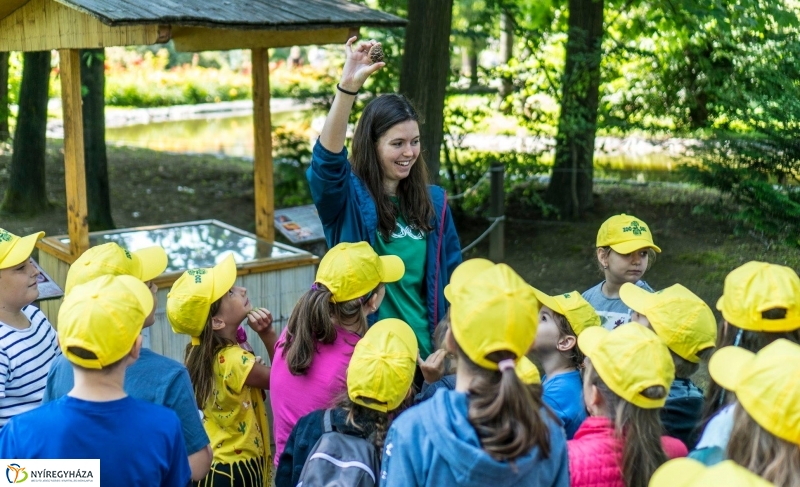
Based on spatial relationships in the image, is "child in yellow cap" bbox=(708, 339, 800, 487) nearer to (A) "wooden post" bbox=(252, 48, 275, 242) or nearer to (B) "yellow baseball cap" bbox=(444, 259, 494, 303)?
(B) "yellow baseball cap" bbox=(444, 259, 494, 303)

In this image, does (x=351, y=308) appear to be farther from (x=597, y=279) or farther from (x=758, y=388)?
(x=597, y=279)

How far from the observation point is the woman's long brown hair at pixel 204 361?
329cm

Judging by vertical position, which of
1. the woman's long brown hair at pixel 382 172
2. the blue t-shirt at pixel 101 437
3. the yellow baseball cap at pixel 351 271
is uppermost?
the woman's long brown hair at pixel 382 172

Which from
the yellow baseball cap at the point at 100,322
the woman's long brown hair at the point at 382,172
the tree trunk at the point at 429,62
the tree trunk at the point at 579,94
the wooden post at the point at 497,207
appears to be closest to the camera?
the yellow baseball cap at the point at 100,322

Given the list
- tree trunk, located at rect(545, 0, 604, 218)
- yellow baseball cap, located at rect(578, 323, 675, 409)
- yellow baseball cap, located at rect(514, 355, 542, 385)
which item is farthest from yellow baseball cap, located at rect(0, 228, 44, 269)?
tree trunk, located at rect(545, 0, 604, 218)

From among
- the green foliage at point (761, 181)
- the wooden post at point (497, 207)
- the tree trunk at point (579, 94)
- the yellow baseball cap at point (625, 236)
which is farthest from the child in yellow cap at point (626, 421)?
the tree trunk at point (579, 94)

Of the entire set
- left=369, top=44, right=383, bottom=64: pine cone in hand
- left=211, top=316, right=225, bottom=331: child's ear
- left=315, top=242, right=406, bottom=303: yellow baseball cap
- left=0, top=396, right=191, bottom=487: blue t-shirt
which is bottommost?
→ left=0, top=396, right=191, bottom=487: blue t-shirt

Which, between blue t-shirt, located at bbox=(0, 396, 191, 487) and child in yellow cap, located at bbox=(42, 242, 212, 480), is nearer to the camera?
blue t-shirt, located at bbox=(0, 396, 191, 487)

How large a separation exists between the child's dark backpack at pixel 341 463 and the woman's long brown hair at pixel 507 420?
1.89ft

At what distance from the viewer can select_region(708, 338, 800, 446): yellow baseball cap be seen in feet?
6.90

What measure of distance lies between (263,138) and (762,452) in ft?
14.8

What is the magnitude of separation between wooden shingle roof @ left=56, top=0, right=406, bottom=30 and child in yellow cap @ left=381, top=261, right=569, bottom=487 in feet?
10.1

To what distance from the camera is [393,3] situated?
30.7 feet

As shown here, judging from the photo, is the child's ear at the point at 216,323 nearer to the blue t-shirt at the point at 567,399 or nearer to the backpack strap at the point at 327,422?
the backpack strap at the point at 327,422
